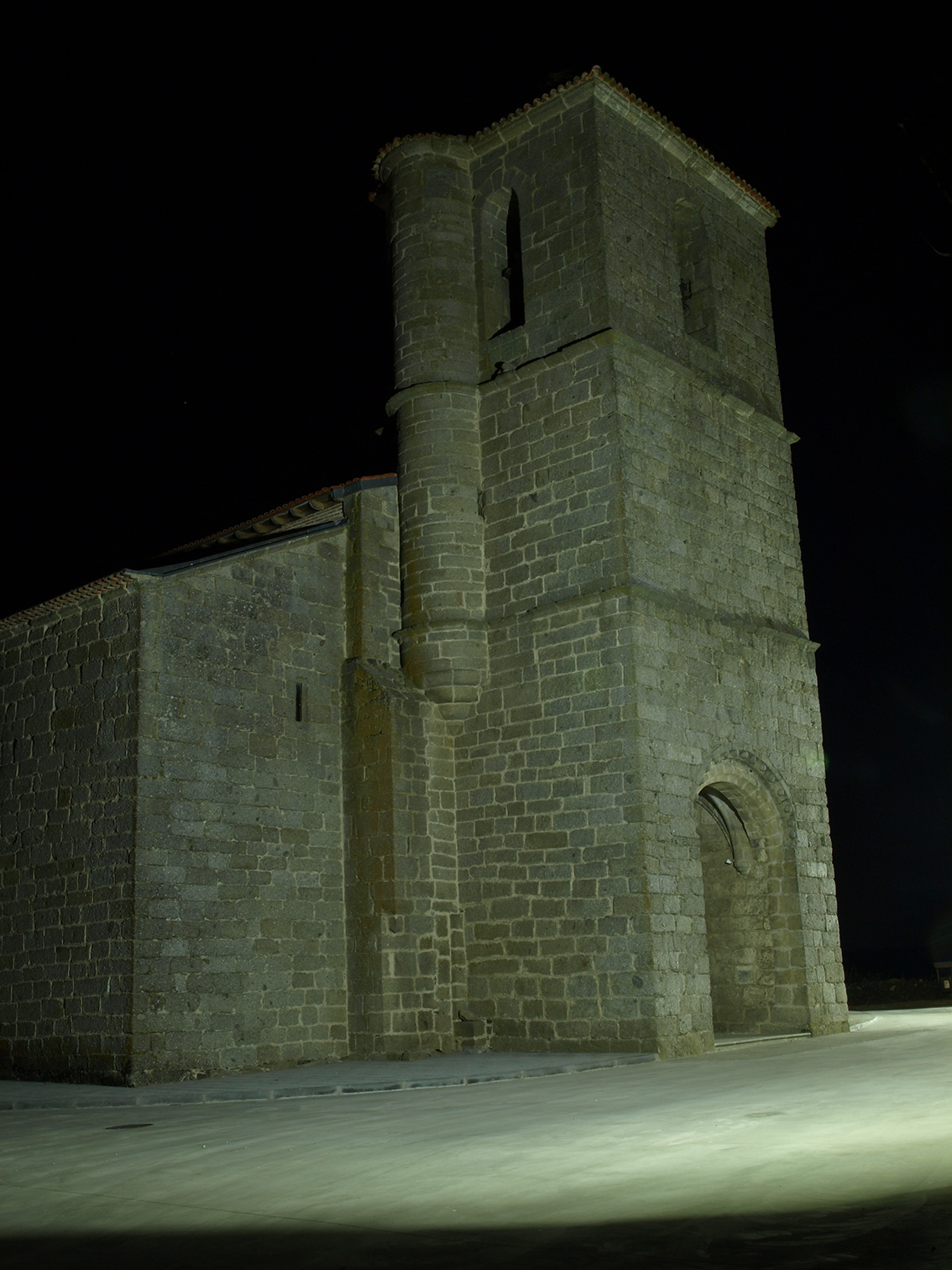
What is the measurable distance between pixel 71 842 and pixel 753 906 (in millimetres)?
7619

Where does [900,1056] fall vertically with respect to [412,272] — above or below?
below

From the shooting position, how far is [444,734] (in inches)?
534

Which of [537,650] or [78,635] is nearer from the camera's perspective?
[78,635]

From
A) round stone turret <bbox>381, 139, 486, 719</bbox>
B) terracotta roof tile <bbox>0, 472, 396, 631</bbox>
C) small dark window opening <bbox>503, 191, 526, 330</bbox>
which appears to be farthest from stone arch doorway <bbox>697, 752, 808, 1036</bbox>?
small dark window opening <bbox>503, 191, 526, 330</bbox>

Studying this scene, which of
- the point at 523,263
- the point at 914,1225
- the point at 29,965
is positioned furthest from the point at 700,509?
the point at 914,1225

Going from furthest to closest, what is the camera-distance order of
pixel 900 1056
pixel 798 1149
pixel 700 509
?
pixel 700 509 < pixel 900 1056 < pixel 798 1149

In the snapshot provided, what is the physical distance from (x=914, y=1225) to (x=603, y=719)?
26.9 feet

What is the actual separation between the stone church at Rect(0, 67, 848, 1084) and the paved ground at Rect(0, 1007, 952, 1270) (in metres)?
2.73

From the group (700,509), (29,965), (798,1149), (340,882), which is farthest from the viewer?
(700,509)

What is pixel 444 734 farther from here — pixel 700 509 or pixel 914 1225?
pixel 914 1225

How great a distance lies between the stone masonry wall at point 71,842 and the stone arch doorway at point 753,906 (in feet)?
20.6

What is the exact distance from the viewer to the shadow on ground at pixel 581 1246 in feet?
12.5

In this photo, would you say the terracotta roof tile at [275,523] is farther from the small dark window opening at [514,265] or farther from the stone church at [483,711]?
the small dark window opening at [514,265]

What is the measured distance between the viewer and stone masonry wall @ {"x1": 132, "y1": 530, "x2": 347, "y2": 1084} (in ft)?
36.4
